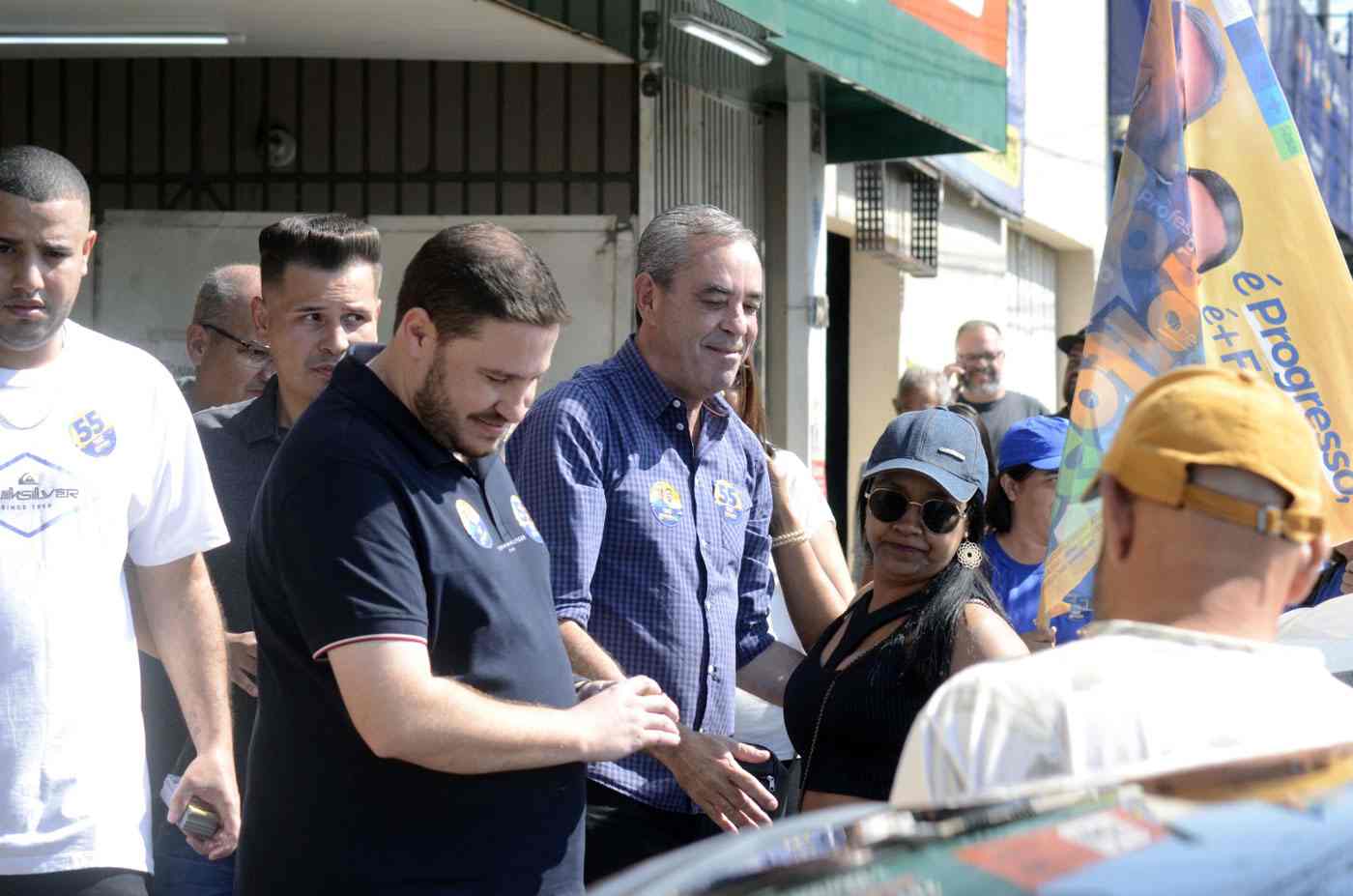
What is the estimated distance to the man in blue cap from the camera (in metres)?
5.29

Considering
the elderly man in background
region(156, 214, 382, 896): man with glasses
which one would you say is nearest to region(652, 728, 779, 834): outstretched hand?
region(156, 214, 382, 896): man with glasses

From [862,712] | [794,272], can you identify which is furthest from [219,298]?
[794,272]

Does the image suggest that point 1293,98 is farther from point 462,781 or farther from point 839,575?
point 462,781

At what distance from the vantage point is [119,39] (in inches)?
295

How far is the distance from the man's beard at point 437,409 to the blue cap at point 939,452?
1392 millimetres

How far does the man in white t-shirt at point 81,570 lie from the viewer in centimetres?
328

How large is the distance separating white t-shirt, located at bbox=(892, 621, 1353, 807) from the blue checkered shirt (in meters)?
1.83

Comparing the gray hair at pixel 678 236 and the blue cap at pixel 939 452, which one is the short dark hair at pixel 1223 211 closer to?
the blue cap at pixel 939 452

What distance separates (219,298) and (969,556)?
8.68 ft

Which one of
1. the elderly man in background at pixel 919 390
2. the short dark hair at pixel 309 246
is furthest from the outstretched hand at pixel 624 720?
the elderly man in background at pixel 919 390

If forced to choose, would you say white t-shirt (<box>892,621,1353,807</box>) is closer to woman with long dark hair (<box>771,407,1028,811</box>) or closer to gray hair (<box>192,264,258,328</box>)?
woman with long dark hair (<box>771,407,1028,811</box>)

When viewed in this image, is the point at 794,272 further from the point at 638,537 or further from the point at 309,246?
the point at 638,537

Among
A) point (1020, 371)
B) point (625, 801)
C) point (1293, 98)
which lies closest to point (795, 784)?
point (625, 801)

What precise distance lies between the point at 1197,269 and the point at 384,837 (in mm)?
2703
